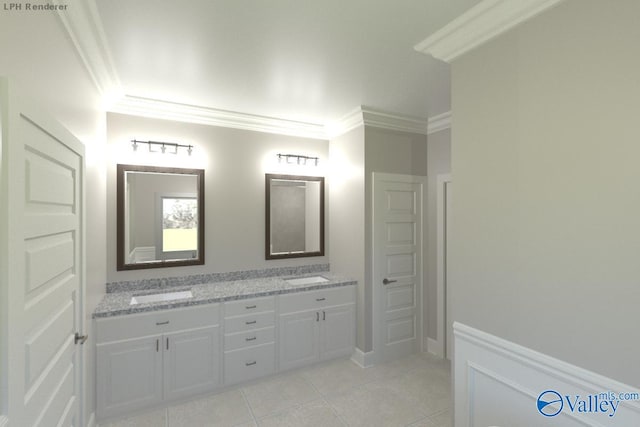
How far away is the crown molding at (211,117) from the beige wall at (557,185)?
207cm

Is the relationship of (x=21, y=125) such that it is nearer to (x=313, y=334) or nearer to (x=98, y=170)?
(x=98, y=170)

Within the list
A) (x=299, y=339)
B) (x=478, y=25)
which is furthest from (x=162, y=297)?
(x=478, y=25)

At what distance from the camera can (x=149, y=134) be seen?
291cm

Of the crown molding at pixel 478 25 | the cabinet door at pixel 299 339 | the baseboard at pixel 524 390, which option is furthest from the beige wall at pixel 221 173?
the baseboard at pixel 524 390

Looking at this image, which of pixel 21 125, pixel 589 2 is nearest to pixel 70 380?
pixel 21 125

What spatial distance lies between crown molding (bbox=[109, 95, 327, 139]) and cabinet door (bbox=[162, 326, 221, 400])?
206 centimetres

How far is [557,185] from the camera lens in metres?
1.37

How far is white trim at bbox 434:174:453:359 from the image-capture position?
11.0 feet

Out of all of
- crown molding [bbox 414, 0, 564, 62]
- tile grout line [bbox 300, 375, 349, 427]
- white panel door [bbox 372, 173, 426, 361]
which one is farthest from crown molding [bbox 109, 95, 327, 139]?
tile grout line [bbox 300, 375, 349, 427]

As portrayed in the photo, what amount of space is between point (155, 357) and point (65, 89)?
2.02 m

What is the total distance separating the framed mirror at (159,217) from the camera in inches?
111

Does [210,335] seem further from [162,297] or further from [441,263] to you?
[441,263]

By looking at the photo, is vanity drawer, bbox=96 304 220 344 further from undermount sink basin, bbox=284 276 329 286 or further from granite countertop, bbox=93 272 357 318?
undermount sink basin, bbox=284 276 329 286

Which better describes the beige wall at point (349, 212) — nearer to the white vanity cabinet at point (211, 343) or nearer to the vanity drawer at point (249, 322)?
the white vanity cabinet at point (211, 343)
